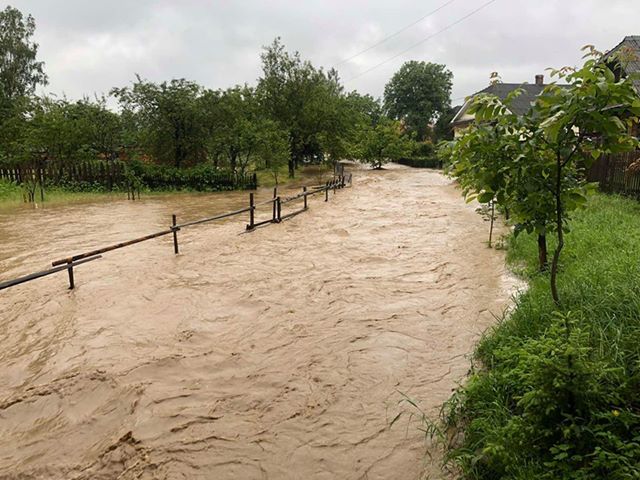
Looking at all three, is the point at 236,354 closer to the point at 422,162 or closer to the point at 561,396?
the point at 561,396

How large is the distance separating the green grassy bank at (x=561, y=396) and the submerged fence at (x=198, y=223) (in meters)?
5.66

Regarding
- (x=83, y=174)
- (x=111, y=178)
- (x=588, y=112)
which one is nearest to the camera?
(x=588, y=112)

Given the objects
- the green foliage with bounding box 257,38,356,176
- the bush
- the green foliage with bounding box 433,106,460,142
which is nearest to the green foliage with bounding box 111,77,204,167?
the bush

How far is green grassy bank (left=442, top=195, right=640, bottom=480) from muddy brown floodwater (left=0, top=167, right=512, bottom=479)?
0.47m

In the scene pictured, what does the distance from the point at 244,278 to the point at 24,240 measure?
23.3 ft

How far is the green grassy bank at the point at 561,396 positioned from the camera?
7.82ft

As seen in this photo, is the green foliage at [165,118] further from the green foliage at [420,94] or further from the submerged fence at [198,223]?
the green foliage at [420,94]

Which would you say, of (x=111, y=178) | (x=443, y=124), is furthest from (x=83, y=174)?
(x=443, y=124)

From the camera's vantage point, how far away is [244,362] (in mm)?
4922

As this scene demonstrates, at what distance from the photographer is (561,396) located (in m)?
2.54

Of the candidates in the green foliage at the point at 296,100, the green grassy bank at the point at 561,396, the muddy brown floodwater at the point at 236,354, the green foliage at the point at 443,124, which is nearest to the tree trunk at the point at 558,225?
the green grassy bank at the point at 561,396

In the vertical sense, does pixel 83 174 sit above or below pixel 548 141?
below

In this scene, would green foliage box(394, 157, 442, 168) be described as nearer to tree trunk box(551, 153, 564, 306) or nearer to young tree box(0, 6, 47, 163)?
young tree box(0, 6, 47, 163)

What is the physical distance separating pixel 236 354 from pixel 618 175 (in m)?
11.4
